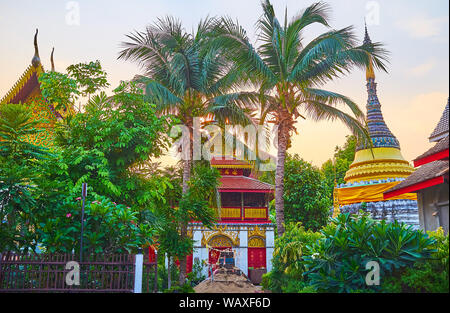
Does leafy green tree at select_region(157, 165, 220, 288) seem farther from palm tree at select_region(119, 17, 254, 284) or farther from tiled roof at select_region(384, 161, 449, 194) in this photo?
tiled roof at select_region(384, 161, 449, 194)

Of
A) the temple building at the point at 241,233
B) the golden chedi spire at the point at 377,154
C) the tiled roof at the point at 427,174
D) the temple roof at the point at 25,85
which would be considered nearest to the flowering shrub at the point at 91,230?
the tiled roof at the point at 427,174

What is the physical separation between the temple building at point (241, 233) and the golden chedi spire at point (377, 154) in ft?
19.1

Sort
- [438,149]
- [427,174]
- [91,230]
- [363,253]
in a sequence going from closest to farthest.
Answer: [438,149] < [363,253] < [427,174] < [91,230]

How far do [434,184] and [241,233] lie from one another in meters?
15.3

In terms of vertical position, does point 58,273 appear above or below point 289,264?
below

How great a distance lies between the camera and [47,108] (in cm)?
1655

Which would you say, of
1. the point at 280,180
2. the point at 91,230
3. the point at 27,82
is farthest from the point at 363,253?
the point at 27,82

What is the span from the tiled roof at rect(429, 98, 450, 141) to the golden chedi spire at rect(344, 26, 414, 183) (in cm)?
817

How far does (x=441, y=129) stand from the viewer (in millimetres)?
9609

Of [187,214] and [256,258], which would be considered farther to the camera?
[256,258]

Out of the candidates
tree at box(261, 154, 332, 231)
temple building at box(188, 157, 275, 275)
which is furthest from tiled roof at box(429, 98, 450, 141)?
tree at box(261, 154, 332, 231)

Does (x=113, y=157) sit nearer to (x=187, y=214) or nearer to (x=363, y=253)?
(x=187, y=214)

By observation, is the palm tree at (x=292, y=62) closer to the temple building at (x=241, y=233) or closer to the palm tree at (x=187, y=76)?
the palm tree at (x=187, y=76)
